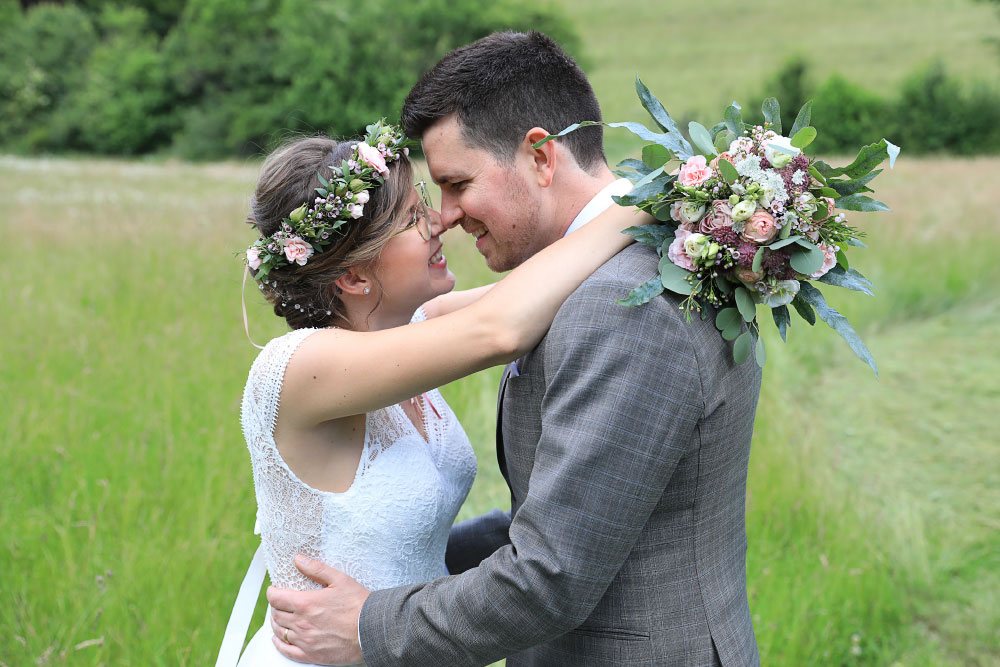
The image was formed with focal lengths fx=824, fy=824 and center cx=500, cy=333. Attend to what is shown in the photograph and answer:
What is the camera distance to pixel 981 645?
14.6 ft

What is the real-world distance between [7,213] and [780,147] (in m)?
12.1

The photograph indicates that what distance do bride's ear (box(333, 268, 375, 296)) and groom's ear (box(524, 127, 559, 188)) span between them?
0.64 metres

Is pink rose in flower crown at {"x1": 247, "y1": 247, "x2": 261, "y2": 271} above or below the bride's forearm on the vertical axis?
above

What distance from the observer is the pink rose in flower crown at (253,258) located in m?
2.60

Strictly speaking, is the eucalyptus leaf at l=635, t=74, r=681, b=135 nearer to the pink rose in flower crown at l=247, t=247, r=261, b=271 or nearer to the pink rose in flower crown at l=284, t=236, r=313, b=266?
the pink rose in flower crown at l=284, t=236, r=313, b=266

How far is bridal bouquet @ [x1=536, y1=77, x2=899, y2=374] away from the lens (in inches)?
75.7

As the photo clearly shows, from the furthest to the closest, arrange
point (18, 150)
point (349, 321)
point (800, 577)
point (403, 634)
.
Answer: point (18, 150)
point (800, 577)
point (349, 321)
point (403, 634)

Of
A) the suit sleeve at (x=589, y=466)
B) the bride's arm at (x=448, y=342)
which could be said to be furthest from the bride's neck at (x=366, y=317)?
the suit sleeve at (x=589, y=466)

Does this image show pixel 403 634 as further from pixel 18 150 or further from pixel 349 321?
pixel 18 150

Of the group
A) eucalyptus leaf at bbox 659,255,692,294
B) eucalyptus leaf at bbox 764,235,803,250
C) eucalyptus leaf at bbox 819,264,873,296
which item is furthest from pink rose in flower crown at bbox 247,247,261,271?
eucalyptus leaf at bbox 819,264,873,296

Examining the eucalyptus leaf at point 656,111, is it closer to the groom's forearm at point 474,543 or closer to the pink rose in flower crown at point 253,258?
the pink rose in flower crown at point 253,258

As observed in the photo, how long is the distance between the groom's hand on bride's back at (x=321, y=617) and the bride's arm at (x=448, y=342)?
1.62 ft


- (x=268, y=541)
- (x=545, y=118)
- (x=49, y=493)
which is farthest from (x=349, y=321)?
(x=49, y=493)

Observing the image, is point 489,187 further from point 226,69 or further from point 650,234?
point 226,69
